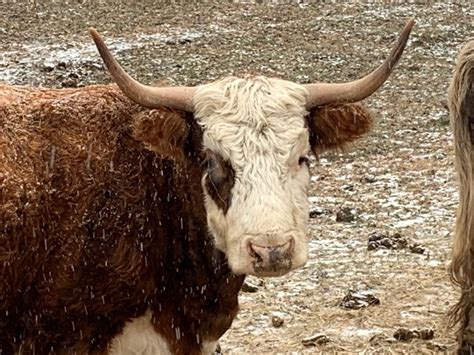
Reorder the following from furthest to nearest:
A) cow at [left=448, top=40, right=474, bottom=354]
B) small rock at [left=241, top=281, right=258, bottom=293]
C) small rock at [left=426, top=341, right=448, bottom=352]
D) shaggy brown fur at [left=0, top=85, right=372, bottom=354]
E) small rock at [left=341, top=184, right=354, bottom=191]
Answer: small rock at [left=341, top=184, right=354, bottom=191] → small rock at [left=241, top=281, right=258, bottom=293] → small rock at [left=426, top=341, right=448, bottom=352] → cow at [left=448, top=40, right=474, bottom=354] → shaggy brown fur at [left=0, top=85, right=372, bottom=354]

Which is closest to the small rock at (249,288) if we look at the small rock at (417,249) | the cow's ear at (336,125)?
the small rock at (417,249)

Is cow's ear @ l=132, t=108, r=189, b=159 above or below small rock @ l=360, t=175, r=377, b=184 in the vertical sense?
above

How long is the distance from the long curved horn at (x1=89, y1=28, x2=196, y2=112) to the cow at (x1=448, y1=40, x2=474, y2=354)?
66.3 inches

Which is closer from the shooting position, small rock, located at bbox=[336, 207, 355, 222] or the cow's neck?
the cow's neck

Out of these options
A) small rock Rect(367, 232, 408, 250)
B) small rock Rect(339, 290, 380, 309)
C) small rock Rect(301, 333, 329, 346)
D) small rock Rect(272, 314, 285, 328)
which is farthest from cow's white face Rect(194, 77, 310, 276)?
small rock Rect(367, 232, 408, 250)

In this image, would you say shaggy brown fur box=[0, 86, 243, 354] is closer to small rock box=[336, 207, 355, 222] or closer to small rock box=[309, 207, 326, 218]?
small rock box=[336, 207, 355, 222]

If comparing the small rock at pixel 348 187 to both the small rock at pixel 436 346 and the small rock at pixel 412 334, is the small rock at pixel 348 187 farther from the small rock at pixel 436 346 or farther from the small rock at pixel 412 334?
the small rock at pixel 436 346

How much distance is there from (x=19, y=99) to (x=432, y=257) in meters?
3.98

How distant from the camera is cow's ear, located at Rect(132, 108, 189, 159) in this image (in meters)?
4.33

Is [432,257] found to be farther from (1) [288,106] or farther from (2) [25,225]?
(2) [25,225]

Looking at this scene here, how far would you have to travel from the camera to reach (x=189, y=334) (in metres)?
4.68

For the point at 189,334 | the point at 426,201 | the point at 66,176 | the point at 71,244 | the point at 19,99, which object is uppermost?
the point at 19,99

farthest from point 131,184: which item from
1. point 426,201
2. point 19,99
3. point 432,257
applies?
point 426,201

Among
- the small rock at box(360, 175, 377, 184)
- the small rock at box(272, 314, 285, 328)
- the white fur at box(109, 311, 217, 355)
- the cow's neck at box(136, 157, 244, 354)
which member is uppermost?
the cow's neck at box(136, 157, 244, 354)
